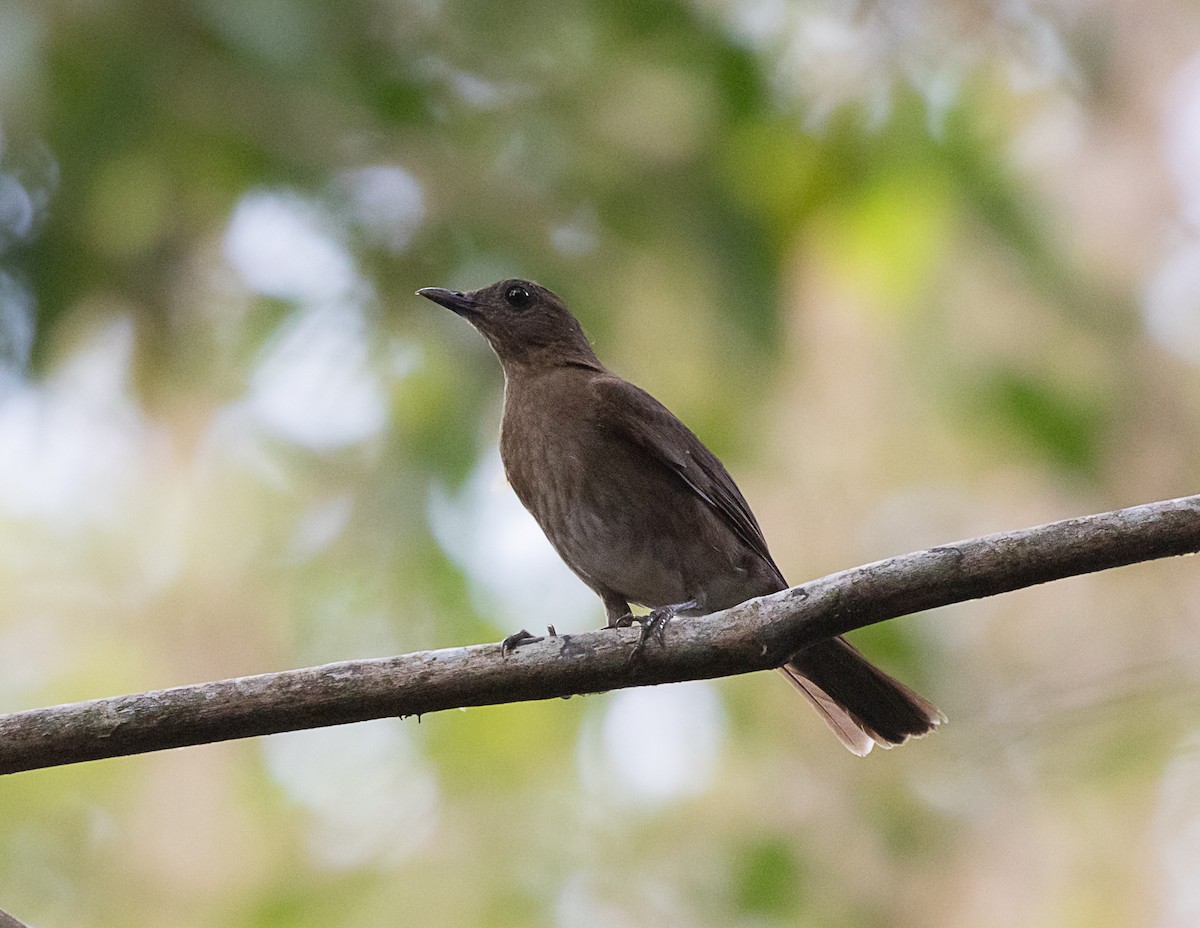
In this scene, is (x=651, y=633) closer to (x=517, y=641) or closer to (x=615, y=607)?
(x=517, y=641)

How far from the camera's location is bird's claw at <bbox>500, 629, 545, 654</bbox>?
323 centimetres

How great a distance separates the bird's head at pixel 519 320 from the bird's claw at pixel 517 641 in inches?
69.7

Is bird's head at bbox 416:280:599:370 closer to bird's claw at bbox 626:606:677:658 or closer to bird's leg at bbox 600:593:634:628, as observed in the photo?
bird's leg at bbox 600:593:634:628

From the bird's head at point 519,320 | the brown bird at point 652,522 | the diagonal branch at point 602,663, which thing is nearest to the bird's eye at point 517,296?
the bird's head at point 519,320

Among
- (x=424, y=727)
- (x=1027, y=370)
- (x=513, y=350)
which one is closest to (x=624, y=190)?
(x=513, y=350)

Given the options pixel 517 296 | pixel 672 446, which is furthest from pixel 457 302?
pixel 672 446

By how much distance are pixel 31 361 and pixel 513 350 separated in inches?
68.3

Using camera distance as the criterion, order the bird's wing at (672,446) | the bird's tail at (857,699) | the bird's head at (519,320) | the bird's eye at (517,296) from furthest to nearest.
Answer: the bird's eye at (517,296), the bird's head at (519,320), the bird's wing at (672,446), the bird's tail at (857,699)

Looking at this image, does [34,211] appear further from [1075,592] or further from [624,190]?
[1075,592]

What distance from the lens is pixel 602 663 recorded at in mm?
3258

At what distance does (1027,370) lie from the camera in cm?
638

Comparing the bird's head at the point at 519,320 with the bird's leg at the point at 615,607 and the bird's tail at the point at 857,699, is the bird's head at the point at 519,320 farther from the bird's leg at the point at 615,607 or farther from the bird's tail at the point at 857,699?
the bird's tail at the point at 857,699

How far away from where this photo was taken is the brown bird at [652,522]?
4.58 meters

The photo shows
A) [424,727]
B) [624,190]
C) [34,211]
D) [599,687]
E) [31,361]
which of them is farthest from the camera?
A: [424,727]
